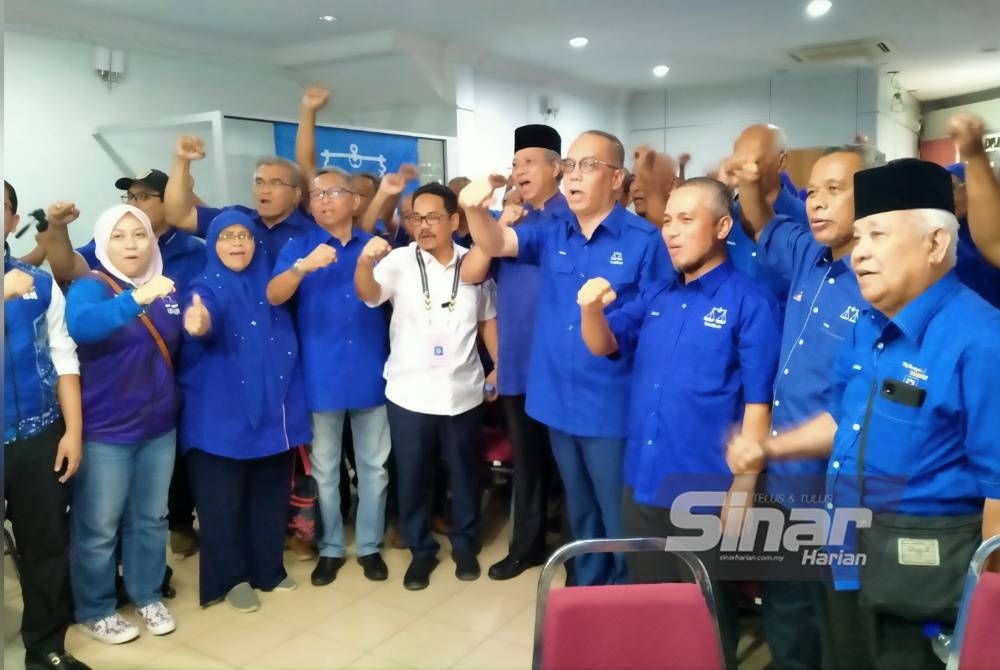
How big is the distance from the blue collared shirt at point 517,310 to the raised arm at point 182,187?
115 cm

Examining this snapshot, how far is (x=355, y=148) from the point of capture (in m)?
4.87

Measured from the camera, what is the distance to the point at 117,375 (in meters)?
2.24

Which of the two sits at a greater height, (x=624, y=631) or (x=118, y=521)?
(x=624, y=631)

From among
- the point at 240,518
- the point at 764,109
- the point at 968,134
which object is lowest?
the point at 240,518

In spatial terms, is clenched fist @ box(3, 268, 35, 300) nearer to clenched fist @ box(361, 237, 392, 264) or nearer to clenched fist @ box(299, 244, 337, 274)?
clenched fist @ box(299, 244, 337, 274)

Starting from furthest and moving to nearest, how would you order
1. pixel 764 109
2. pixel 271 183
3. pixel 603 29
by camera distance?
pixel 603 29 → pixel 764 109 → pixel 271 183

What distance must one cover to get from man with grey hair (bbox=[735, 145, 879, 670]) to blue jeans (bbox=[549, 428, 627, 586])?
1.69 ft

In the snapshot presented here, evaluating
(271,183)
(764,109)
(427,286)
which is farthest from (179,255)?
(764,109)

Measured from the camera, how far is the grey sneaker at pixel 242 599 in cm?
258

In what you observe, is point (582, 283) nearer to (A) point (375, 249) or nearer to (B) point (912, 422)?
(A) point (375, 249)

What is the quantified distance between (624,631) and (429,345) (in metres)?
1.56

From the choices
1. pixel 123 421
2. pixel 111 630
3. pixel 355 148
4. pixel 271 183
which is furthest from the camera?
pixel 355 148

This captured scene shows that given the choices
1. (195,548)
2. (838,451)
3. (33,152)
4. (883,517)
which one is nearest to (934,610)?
(883,517)

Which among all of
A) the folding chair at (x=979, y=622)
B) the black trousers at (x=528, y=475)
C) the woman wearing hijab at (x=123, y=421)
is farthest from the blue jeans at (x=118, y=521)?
the folding chair at (x=979, y=622)
